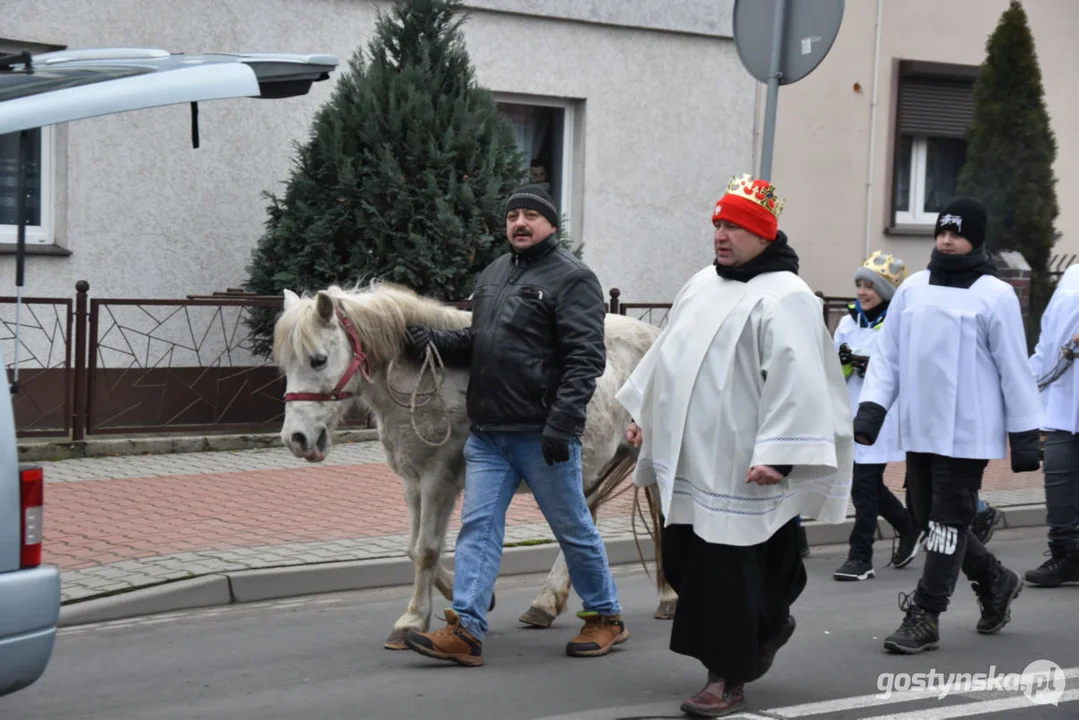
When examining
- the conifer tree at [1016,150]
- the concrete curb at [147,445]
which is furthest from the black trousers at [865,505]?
the conifer tree at [1016,150]

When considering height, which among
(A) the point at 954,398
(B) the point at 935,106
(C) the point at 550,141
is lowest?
(A) the point at 954,398

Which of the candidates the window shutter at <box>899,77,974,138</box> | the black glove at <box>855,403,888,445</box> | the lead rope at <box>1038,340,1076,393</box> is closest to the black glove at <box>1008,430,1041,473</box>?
the black glove at <box>855,403,888,445</box>

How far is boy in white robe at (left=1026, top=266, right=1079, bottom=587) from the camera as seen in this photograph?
8.58 m

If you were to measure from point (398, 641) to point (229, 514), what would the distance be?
3120 mm

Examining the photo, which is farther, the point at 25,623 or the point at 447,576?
the point at 447,576

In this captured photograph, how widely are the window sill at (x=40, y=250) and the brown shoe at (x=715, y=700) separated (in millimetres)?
8322

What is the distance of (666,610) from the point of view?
754 centimetres

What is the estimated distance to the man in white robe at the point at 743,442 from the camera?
18.1ft

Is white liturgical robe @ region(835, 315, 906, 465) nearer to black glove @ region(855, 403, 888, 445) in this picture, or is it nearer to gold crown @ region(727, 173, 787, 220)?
black glove @ region(855, 403, 888, 445)

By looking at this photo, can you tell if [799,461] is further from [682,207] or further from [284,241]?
Answer: [682,207]

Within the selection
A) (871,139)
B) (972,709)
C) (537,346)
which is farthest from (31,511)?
(871,139)

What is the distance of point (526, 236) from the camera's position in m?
6.47

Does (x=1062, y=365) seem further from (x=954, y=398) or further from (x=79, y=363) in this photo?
(x=79, y=363)

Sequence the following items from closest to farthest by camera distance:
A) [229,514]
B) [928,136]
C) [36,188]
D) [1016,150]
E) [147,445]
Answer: [229,514] → [147,445] → [36,188] → [1016,150] → [928,136]
